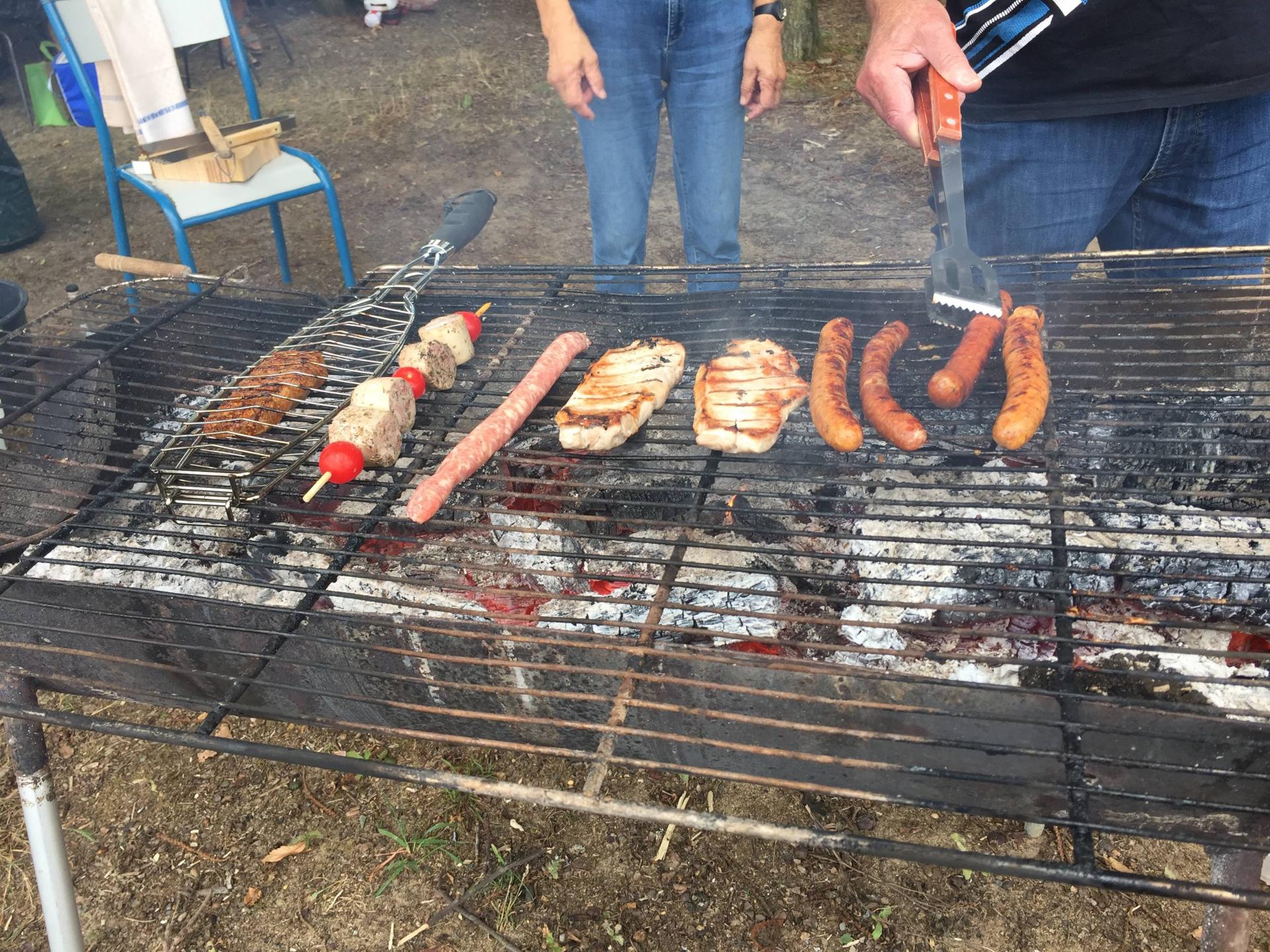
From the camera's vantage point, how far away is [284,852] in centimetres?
347

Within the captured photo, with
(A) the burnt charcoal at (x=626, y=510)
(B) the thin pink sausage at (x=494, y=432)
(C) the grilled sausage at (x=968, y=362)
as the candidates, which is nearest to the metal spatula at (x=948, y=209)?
(C) the grilled sausage at (x=968, y=362)

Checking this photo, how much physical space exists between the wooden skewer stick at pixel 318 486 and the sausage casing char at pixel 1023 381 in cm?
213

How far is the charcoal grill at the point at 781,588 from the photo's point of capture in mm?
2125

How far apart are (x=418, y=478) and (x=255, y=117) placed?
467 centimetres

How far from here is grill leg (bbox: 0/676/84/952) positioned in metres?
2.48

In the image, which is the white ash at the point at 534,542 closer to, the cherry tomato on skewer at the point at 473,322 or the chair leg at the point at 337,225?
the cherry tomato on skewer at the point at 473,322

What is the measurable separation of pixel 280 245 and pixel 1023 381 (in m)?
5.89

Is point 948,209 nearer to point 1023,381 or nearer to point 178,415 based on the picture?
point 1023,381

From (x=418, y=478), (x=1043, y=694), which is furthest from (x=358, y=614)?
(x=1043, y=694)

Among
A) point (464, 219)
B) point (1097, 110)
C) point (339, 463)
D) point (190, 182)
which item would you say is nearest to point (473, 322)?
point (464, 219)

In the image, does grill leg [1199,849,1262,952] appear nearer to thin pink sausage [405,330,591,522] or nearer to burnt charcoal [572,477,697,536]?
burnt charcoal [572,477,697,536]

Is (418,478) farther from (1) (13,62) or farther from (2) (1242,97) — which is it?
(1) (13,62)

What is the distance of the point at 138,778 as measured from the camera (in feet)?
12.5

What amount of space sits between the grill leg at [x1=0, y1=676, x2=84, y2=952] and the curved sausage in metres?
2.50
